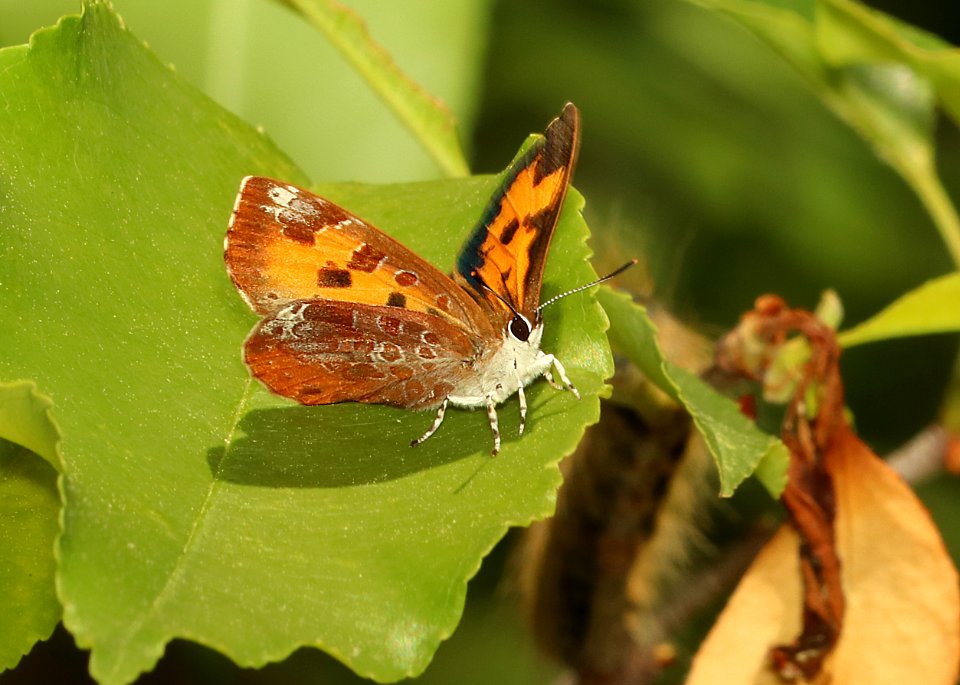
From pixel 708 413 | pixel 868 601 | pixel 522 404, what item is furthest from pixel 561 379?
pixel 868 601

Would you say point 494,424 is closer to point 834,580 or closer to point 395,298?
point 395,298

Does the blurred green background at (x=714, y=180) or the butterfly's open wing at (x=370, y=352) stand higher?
the butterfly's open wing at (x=370, y=352)

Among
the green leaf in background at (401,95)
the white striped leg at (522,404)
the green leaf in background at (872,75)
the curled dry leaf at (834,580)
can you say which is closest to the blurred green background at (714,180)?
the green leaf in background at (872,75)

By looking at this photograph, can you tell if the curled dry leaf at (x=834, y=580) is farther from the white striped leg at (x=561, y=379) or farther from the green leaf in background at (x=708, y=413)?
the white striped leg at (x=561, y=379)

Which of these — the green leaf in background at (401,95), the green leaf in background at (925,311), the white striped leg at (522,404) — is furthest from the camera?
the green leaf in background at (401,95)

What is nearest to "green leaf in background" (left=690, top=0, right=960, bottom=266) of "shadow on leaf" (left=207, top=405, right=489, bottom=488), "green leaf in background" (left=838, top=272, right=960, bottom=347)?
"green leaf in background" (left=838, top=272, right=960, bottom=347)

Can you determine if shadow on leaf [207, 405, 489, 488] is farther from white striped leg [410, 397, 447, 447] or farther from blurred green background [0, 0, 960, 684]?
blurred green background [0, 0, 960, 684]

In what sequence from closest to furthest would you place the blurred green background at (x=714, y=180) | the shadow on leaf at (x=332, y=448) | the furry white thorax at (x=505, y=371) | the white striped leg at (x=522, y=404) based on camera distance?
the shadow on leaf at (x=332, y=448), the white striped leg at (x=522, y=404), the furry white thorax at (x=505, y=371), the blurred green background at (x=714, y=180)
